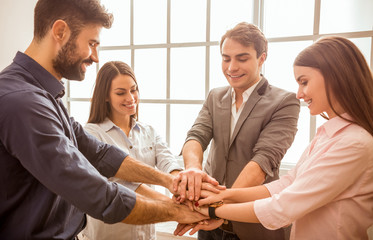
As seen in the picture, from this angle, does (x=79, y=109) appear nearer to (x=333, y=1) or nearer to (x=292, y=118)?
(x=292, y=118)

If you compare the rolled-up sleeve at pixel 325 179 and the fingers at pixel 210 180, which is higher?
the rolled-up sleeve at pixel 325 179

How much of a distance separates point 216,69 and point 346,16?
4.09 feet

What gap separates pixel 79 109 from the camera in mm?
3531

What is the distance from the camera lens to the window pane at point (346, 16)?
7.84 ft

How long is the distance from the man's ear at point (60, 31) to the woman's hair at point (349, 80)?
43.1 inches

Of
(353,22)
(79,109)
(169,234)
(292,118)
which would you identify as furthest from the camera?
(79,109)

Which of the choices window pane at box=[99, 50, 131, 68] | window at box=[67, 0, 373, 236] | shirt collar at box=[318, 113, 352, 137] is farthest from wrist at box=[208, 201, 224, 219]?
window pane at box=[99, 50, 131, 68]

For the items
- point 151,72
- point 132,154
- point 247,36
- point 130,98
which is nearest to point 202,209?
point 132,154

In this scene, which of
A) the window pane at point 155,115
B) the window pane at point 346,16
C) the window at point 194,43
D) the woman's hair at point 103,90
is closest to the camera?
the woman's hair at point 103,90

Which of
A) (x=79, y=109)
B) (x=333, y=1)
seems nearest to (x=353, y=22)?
(x=333, y=1)

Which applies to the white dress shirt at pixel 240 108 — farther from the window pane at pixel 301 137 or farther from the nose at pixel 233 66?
the window pane at pixel 301 137

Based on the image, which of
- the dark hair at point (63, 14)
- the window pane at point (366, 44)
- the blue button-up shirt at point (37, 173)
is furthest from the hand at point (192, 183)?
the window pane at point (366, 44)

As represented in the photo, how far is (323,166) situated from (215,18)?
216cm

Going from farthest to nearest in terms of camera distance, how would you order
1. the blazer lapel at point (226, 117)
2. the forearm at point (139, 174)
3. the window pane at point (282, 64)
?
1. the window pane at point (282, 64)
2. the blazer lapel at point (226, 117)
3. the forearm at point (139, 174)
